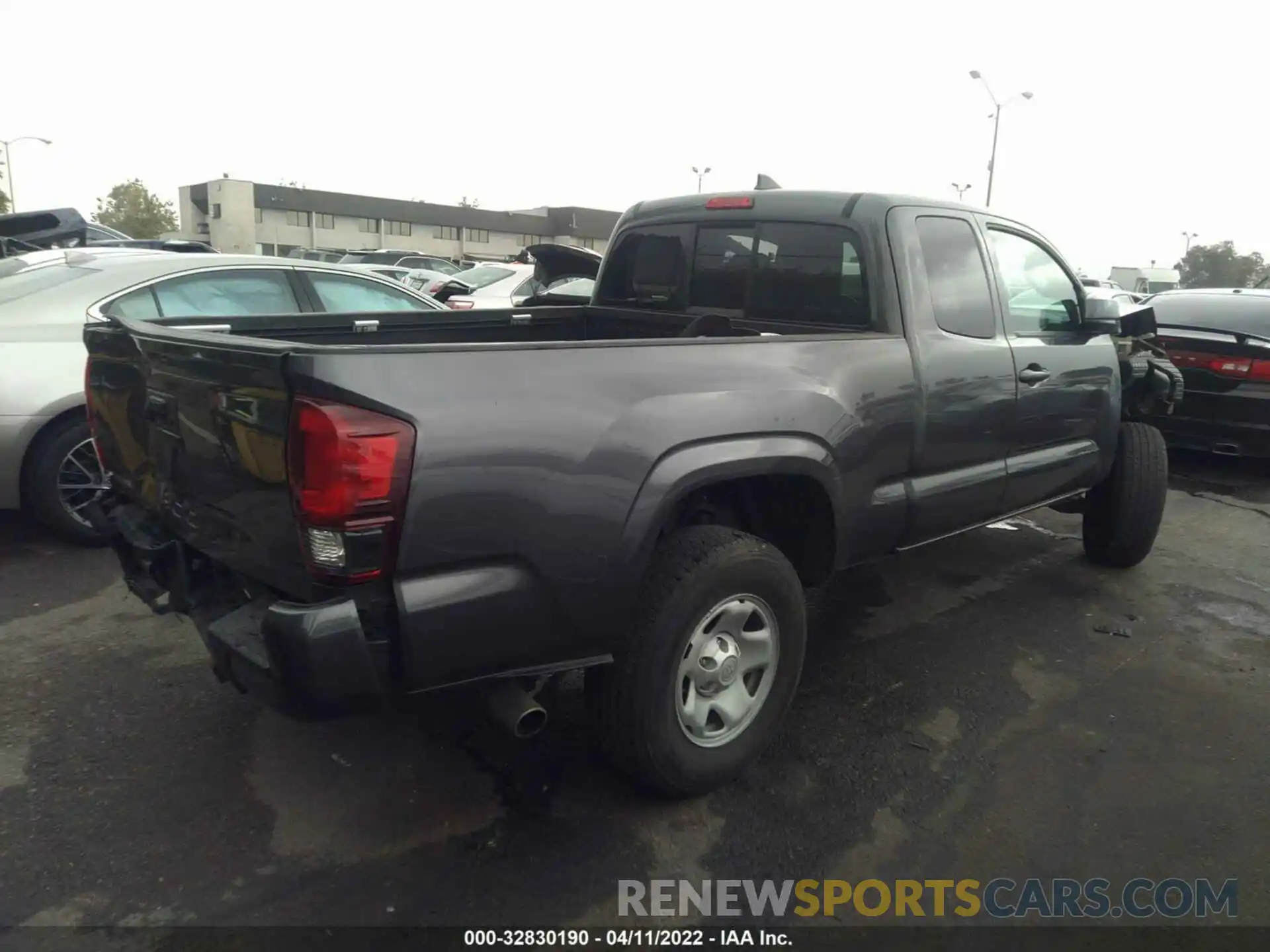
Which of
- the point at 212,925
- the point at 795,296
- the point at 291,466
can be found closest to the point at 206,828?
the point at 212,925

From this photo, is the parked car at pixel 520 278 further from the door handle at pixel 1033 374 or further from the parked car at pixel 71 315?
the door handle at pixel 1033 374

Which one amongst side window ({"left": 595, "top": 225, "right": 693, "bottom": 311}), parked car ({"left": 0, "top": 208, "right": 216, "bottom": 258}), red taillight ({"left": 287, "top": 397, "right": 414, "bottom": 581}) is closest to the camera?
red taillight ({"left": 287, "top": 397, "right": 414, "bottom": 581})

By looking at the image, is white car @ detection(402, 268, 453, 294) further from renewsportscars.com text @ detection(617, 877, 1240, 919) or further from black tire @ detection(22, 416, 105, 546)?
renewsportscars.com text @ detection(617, 877, 1240, 919)

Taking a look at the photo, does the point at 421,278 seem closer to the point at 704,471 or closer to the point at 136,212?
the point at 704,471

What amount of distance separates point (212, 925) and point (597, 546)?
54.0 inches

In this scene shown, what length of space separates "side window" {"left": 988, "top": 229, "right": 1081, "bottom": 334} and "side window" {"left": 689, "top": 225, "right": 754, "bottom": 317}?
1.10 metres

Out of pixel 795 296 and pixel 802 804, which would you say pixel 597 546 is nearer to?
pixel 802 804

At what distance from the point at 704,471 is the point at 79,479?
381 centimetres

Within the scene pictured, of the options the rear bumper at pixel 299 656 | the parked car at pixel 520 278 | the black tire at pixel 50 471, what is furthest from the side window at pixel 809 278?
the black tire at pixel 50 471

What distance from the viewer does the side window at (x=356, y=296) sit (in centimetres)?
565

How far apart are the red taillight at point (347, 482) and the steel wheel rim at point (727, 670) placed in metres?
1.01

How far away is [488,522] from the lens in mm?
2248

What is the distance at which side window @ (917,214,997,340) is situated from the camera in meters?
3.62

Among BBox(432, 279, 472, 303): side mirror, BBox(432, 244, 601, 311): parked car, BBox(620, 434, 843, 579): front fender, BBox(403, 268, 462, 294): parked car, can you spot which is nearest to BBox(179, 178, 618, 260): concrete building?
BBox(403, 268, 462, 294): parked car
